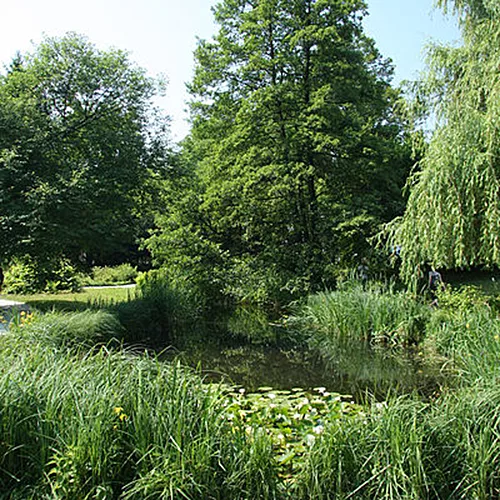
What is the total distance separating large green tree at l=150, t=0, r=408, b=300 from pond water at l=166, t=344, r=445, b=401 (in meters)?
4.48

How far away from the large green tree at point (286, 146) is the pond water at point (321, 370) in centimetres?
448

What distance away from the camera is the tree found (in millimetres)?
9078

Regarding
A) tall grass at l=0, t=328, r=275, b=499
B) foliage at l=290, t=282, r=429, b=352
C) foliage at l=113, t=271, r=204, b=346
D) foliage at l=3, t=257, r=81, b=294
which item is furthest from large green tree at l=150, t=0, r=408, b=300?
tall grass at l=0, t=328, r=275, b=499

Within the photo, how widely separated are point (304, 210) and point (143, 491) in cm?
1197

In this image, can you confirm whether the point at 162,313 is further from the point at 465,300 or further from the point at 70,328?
the point at 465,300

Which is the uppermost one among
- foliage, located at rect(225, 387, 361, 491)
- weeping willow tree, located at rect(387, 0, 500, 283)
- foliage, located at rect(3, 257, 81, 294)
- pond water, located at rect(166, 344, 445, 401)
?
weeping willow tree, located at rect(387, 0, 500, 283)

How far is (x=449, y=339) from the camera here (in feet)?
24.2

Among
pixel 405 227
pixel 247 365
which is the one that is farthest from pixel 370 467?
pixel 405 227

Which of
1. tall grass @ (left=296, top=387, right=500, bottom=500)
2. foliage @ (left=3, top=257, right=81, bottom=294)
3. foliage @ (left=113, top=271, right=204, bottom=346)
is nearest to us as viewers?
tall grass @ (left=296, top=387, right=500, bottom=500)

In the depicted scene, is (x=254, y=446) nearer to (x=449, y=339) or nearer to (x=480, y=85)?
(x=449, y=339)

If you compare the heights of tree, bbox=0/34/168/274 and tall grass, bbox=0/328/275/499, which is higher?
tree, bbox=0/34/168/274

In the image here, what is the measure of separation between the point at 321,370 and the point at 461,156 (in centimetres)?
376

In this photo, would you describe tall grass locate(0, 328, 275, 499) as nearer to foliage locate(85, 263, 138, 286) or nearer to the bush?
the bush

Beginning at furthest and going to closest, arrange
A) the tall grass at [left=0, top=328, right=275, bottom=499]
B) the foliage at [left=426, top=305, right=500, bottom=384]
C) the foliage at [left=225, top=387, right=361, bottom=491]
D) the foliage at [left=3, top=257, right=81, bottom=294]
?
the foliage at [left=3, top=257, right=81, bottom=294] → the foliage at [left=426, top=305, right=500, bottom=384] → the foliage at [left=225, top=387, right=361, bottom=491] → the tall grass at [left=0, top=328, right=275, bottom=499]
